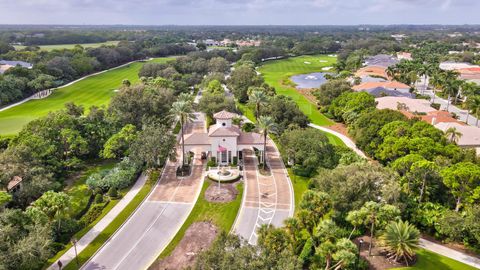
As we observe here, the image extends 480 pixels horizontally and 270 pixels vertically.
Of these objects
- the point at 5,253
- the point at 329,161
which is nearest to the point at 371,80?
the point at 329,161

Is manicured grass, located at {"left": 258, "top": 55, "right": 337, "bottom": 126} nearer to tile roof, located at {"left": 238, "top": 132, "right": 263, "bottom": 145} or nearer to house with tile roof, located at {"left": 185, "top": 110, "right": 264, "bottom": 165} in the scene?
tile roof, located at {"left": 238, "top": 132, "right": 263, "bottom": 145}

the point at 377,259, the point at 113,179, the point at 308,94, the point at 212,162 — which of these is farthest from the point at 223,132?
the point at 308,94

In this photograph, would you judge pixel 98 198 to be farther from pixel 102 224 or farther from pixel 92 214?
pixel 102 224

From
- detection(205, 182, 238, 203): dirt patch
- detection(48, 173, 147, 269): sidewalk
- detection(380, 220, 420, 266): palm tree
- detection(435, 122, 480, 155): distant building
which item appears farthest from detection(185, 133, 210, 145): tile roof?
detection(435, 122, 480, 155): distant building

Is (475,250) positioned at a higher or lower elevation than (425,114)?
lower

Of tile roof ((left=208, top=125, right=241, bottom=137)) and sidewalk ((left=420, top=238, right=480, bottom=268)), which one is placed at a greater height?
tile roof ((left=208, top=125, right=241, bottom=137))

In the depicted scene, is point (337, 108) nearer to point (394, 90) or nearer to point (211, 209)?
point (394, 90)

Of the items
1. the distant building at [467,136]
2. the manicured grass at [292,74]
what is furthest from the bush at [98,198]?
the distant building at [467,136]

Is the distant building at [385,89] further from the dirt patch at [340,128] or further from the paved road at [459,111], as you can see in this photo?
the dirt patch at [340,128]
